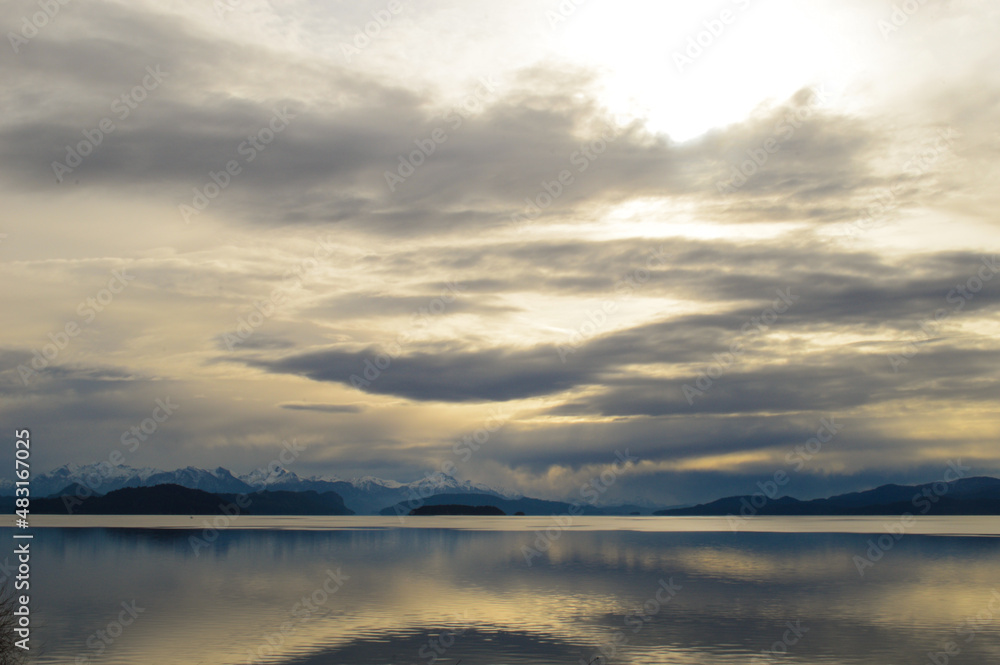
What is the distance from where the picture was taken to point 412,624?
177 ft

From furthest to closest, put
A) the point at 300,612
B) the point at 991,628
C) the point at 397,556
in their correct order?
the point at 397,556 → the point at 300,612 → the point at 991,628

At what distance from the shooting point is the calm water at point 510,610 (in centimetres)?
4456

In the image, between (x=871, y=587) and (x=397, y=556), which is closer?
(x=871, y=587)

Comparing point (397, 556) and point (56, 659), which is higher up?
point (56, 659)

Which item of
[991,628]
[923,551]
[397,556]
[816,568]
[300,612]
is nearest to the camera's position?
[991,628]

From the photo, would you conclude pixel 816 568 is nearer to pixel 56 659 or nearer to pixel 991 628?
pixel 991 628

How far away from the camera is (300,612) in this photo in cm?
5791

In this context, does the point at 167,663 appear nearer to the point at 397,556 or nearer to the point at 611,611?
the point at 611,611

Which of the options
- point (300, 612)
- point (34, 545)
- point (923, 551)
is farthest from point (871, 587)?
point (34, 545)

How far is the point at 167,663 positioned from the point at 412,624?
56.0 ft

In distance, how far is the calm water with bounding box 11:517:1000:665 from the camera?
44562 mm

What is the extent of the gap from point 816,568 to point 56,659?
85.3 meters

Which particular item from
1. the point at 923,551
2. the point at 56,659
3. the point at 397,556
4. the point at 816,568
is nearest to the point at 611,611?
the point at 56,659

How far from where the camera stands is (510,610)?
59656 millimetres
